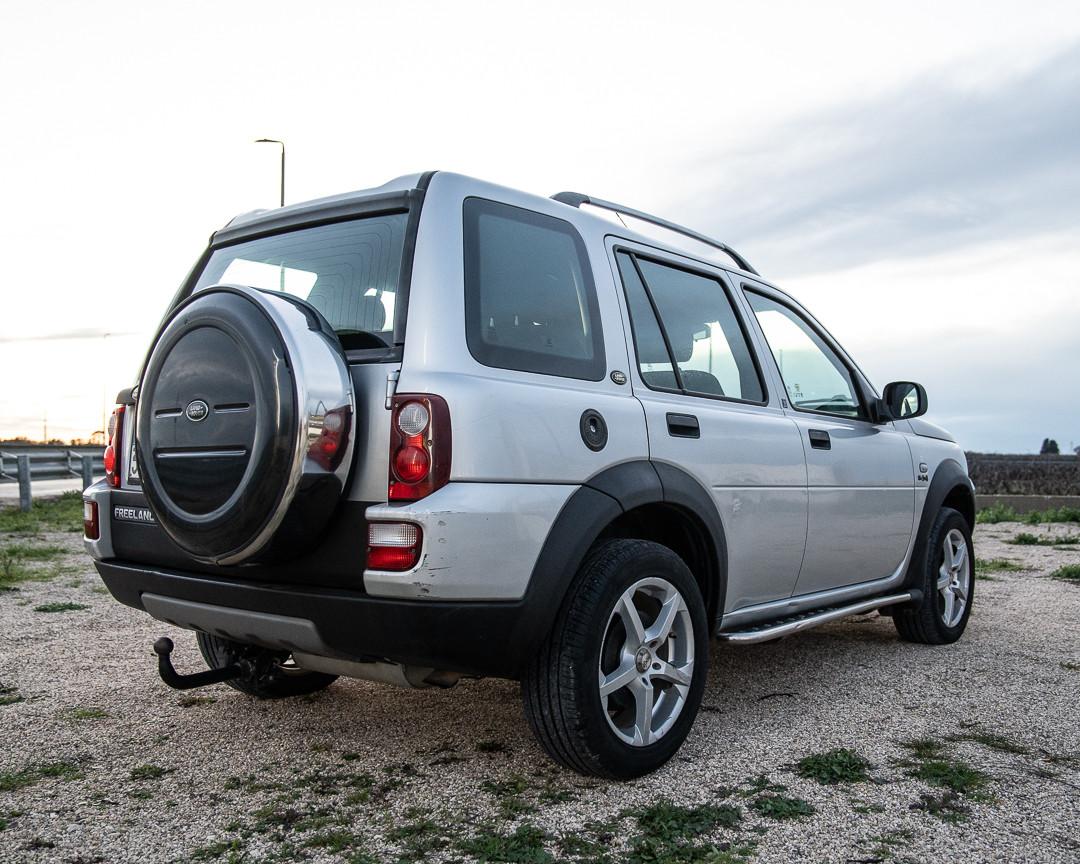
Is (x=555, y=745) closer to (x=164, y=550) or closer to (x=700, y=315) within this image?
(x=164, y=550)

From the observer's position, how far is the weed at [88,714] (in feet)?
13.0

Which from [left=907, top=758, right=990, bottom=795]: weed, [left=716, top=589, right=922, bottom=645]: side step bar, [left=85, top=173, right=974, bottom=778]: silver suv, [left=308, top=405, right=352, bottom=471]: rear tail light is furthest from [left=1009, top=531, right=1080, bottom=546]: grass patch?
→ [left=308, top=405, right=352, bottom=471]: rear tail light

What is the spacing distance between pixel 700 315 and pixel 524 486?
156cm

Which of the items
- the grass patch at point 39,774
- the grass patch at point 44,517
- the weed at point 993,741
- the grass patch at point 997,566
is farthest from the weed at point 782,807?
the grass patch at point 44,517

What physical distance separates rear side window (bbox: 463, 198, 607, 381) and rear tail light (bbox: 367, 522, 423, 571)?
548 millimetres

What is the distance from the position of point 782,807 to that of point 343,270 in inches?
85.4

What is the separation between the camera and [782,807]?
2.96 metres

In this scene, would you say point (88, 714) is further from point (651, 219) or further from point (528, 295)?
point (651, 219)

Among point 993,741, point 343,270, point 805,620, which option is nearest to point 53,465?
point 343,270

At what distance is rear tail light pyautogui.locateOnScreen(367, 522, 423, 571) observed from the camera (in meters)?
2.65

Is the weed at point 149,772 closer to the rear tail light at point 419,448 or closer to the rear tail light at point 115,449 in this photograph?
the rear tail light at point 115,449

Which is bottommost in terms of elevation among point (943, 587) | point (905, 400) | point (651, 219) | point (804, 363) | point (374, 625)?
point (943, 587)

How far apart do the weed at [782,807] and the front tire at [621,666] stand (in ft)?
1.27

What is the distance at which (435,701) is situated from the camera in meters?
4.21
